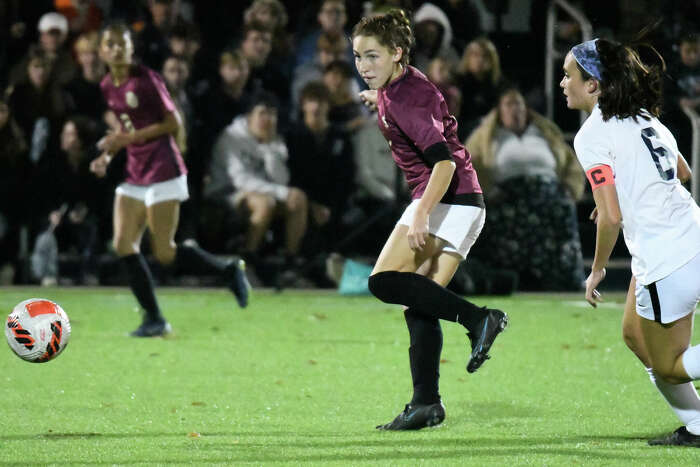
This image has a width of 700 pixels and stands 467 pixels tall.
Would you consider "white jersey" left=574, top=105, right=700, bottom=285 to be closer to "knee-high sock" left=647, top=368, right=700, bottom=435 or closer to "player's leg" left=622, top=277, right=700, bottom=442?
"player's leg" left=622, top=277, right=700, bottom=442

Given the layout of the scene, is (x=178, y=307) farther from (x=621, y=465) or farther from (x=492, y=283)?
(x=621, y=465)

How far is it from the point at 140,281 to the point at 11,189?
426 cm

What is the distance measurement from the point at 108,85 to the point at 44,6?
5.67 meters

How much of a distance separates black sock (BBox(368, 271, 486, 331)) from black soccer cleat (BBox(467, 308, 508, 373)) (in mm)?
57

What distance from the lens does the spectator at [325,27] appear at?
13.9 m

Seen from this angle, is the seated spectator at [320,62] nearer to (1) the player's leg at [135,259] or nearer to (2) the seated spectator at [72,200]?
(2) the seated spectator at [72,200]

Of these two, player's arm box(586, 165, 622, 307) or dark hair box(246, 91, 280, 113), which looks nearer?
player's arm box(586, 165, 622, 307)

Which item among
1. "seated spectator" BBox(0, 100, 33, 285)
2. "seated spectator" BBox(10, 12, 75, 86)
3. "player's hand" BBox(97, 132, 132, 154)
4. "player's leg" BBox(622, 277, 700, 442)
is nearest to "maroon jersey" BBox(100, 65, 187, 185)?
"player's hand" BBox(97, 132, 132, 154)

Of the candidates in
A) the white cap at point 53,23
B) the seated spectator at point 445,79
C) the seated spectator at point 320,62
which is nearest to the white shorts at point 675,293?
the seated spectator at point 445,79

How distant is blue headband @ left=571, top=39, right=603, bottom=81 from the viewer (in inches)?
208

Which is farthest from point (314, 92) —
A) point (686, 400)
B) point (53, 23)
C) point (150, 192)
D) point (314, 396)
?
point (686, 400)

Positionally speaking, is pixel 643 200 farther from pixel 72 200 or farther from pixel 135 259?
pixel 72 200

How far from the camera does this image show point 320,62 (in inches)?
550

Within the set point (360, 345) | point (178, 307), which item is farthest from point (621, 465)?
point (178, 307)
